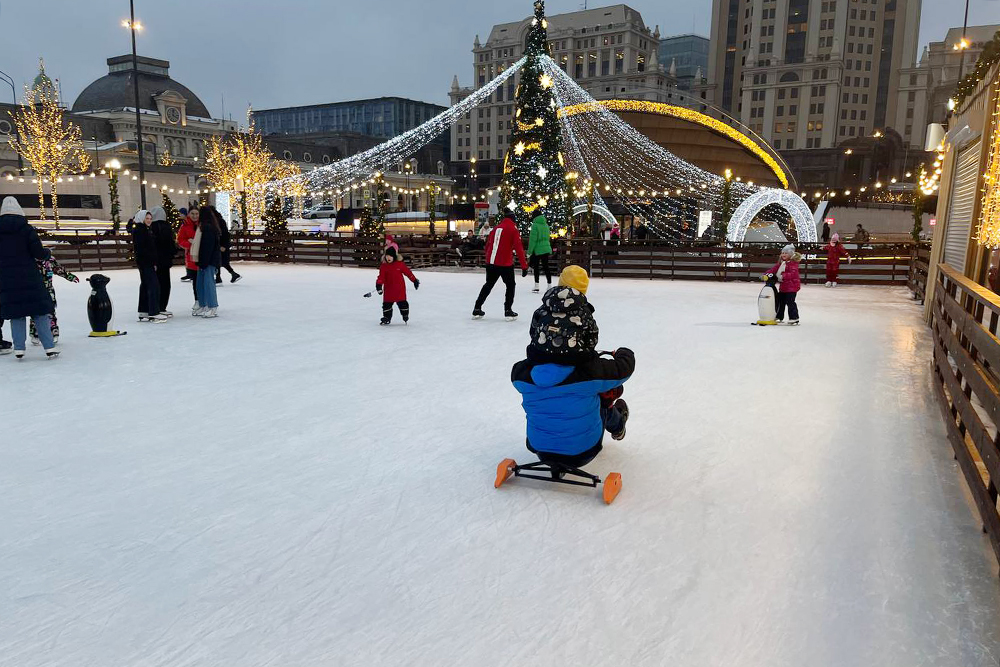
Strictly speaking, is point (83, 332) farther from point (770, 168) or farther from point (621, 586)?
point (770, 168)

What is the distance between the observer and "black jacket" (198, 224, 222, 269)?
27.7 ft

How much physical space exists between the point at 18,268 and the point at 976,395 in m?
7.49

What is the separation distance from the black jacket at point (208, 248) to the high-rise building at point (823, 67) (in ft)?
254

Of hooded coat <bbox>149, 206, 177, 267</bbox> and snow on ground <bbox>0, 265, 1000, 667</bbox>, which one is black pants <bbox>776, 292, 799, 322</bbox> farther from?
hooded coat <bbox>149, 206, 177, 267</bbox>

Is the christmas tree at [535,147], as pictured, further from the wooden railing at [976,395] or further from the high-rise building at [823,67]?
the high-rise building at [823,67]

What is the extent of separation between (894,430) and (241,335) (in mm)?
6600

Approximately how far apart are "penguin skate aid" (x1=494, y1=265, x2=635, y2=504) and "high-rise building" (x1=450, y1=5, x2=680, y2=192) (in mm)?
77056

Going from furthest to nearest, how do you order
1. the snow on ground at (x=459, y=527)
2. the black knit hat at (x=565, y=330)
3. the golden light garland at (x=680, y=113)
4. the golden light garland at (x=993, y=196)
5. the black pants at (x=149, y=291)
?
the golden light garland at (x=680, y=113) → the black pants at (x=149, y=291) → the golden light garland at (x=993, y=196) → the black knit hat at (x=565, y=330) → the snow on ground at (x=459, y=527)

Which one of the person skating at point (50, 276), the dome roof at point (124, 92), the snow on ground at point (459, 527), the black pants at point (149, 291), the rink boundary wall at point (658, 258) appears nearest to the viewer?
the snow on ground at point (459, 527)

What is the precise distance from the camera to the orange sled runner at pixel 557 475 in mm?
3074

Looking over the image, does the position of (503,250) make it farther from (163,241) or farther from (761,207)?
(761,207)

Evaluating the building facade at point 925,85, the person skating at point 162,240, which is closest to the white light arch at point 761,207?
the person skating at point 162,240

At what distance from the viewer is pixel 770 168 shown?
139ft

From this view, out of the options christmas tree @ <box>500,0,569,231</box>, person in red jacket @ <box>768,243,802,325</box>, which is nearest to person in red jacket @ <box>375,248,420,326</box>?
person in red jacket @ <box>768,243,802,325</box>
